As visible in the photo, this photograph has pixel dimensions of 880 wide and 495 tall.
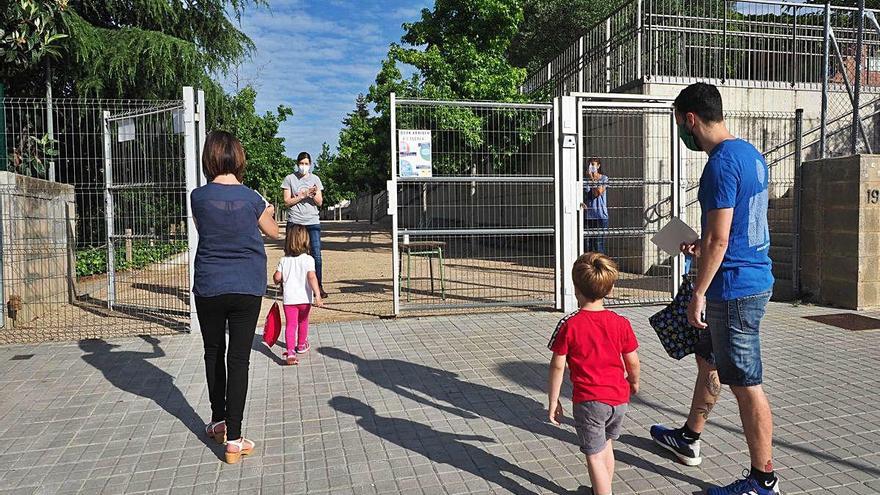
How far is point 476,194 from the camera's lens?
10.4m

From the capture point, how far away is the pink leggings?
5883 millimetres

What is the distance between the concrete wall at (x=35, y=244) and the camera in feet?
24.0

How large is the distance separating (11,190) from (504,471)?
22.4 feet

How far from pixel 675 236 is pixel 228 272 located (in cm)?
→ 272

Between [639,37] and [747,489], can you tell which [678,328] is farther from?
[639,37]

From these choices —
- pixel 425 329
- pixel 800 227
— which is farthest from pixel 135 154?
pixel 800 227

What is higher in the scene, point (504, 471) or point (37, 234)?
point (37, 234)

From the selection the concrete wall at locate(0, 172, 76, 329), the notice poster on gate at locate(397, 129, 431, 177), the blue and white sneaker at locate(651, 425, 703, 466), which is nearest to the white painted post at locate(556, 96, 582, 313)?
the notice poster on gate at locate(397, 129, 431, 177)

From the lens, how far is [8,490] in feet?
11.2

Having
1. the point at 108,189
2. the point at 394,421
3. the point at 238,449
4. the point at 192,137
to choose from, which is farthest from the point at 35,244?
the point at 394,421

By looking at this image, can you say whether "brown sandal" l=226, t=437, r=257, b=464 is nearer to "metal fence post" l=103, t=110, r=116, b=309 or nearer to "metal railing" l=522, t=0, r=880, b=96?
"metal fence post" l=103, t=110, r=116, b=309

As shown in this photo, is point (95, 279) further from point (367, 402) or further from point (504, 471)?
point (504, 471)

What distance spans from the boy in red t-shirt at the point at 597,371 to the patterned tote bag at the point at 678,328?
0.81m

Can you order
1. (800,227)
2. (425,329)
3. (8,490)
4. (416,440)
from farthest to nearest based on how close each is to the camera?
(800,227) → (425,329) → (416,440) → (8,490)
